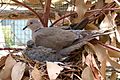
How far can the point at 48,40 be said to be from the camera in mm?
739

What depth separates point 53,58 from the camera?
713 millimetres

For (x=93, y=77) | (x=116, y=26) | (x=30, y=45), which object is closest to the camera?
(x=93, y=77)

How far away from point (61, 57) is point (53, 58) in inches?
0.9

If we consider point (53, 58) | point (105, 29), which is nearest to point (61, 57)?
point (53, 58)

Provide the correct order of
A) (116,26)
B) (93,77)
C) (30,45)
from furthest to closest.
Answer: (30,45) < (116,26) < (93,77)

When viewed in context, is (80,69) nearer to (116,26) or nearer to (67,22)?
(116,26)

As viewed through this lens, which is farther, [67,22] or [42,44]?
[67,22]

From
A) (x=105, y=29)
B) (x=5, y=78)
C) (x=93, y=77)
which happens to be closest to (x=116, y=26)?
(x=105, y=29)

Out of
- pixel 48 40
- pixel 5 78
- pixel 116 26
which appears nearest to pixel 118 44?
pixel 116 26

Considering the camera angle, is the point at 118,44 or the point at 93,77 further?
the point at 118,44

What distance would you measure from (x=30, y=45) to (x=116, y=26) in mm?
233

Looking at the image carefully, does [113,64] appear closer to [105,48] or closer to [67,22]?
[105,48]

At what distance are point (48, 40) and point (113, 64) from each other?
171 millimetres

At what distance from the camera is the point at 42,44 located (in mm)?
768
